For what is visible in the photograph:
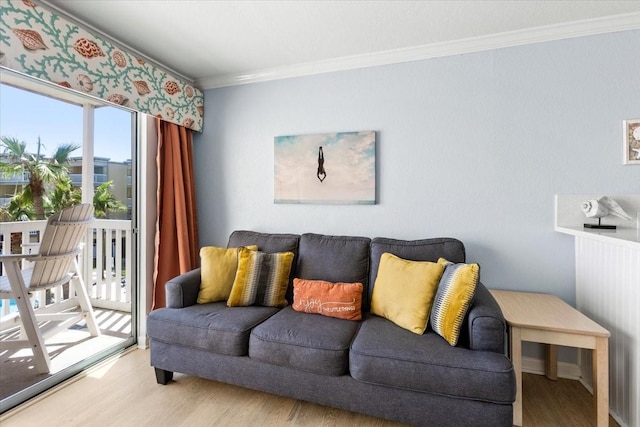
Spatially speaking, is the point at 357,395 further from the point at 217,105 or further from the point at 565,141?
the point at 217,105

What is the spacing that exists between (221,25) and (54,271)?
2.15 metres

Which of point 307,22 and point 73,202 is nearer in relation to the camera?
point 307,22

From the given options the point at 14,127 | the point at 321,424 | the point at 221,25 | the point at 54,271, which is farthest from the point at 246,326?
the point at 14,127

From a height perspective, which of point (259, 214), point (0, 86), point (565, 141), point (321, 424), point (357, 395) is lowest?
point (321, 424)

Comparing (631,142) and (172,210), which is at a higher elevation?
(631,142)

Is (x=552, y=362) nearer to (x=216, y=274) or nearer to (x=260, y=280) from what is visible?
(x=260, y=280)

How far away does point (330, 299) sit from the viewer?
6.48 feet

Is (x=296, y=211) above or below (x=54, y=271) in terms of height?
above

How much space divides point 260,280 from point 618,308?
2120mm

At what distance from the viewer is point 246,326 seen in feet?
5.98

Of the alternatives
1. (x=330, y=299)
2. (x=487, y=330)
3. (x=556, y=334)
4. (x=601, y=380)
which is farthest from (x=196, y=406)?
(x=601, y=380)

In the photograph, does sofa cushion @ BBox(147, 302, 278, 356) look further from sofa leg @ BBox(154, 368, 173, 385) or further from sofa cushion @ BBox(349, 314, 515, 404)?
sofa cushion @ BBox(349, 314, 515, 404)

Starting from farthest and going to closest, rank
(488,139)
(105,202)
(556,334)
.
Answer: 1. (105,202)
2. (488,139)
3. (556,334)

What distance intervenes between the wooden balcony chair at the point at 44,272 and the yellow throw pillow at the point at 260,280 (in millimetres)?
1242
